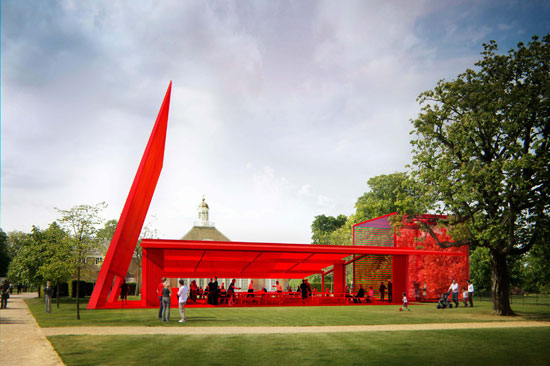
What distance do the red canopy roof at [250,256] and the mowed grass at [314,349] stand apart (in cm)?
1020

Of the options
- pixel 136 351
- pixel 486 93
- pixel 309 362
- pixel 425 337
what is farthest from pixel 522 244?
pixel 136 351

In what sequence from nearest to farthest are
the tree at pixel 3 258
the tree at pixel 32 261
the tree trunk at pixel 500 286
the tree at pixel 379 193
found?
the tree trunk at pixel 500 286, the tree at pixel 32 261, the tree at pixel 379 193, the tree at pixel 3 258

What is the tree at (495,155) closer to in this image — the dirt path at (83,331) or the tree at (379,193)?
the dirt path at (83,331)

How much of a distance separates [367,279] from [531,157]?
13620 millimetres

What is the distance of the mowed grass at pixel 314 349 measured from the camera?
27.2 ft

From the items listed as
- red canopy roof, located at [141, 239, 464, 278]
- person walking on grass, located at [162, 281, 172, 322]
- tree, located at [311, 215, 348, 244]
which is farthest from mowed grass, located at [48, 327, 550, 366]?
tree, located at [311, 215, 348, 244]

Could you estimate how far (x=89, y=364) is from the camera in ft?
26.0

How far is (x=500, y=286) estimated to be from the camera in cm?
1844

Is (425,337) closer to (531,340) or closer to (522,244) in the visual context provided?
(531,340)

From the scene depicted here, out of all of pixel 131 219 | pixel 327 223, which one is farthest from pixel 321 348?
pixel 327 223

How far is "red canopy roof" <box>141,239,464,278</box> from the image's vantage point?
21141 mm

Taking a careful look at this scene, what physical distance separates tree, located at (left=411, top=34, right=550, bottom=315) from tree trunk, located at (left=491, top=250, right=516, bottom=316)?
0.04m

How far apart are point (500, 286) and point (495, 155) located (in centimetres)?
520

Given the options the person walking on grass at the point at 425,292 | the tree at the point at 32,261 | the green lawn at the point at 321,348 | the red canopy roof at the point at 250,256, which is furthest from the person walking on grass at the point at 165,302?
the tree at the point at 32,261
